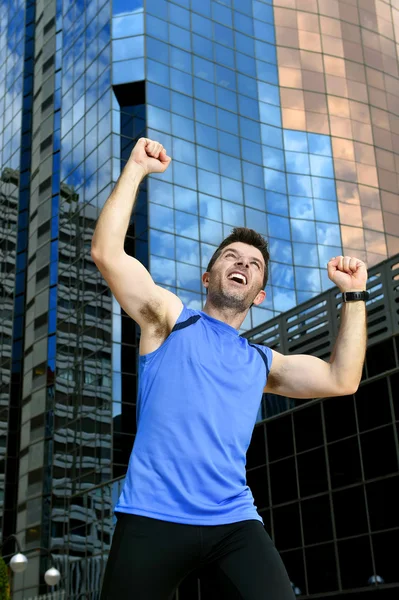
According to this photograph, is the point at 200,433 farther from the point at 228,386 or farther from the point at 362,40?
the point at 362,40

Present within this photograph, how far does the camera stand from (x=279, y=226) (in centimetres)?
3981

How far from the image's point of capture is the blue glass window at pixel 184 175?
36.9 m

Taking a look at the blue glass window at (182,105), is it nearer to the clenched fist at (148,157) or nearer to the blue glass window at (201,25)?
the blue glass window at (201,25)

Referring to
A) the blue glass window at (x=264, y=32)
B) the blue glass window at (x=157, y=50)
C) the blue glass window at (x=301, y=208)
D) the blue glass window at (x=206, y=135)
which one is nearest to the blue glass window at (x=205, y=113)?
the blue glass window at (x=206, y=135)

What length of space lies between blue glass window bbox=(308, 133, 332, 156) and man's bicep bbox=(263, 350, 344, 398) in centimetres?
3920

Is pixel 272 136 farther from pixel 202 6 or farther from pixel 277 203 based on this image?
pixel 202 6

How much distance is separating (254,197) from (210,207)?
10.3ft

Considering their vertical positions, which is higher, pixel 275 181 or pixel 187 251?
pixel 275 181

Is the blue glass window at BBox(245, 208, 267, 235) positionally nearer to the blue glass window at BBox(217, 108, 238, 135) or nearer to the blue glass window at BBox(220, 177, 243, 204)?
the blue glass window at BBox(220, 177, 243, 204)

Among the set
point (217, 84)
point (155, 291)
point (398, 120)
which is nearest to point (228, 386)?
point (155, 291)

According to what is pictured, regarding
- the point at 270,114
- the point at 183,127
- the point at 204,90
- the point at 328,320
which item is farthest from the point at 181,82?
the point at 328,320

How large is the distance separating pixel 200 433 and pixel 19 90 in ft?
169

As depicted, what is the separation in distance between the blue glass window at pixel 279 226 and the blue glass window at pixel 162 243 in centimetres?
623

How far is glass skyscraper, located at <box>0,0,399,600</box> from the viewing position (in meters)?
35.3
